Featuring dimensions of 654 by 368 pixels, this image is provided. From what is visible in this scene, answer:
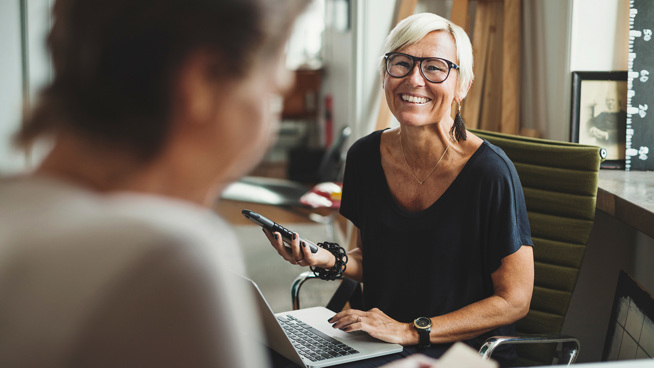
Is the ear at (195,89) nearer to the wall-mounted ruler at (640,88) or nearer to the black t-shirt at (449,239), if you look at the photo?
the black t-shirt at (449,239)

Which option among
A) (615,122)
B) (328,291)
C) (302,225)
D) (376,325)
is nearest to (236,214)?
(302,225)

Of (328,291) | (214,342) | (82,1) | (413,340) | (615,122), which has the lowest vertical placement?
(328,291)

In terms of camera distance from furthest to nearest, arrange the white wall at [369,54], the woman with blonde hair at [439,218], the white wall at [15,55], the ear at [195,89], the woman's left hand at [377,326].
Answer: the white wall at [15,55] < the white wall at [369,54] < the woman with blonde hair at [439,218] < the woman's left hand at [377,326] < the ear at [195,89]

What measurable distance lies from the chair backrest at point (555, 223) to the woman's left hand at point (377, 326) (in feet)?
1.51

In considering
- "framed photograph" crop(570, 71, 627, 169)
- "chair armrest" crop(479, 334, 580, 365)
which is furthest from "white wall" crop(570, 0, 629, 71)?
"chair armrest" crop(479, 334, 580, 365)

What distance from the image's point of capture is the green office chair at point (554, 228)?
5.82ft

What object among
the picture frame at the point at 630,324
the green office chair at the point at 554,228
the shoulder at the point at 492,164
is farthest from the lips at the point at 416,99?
the picture frame at the point at 630,324

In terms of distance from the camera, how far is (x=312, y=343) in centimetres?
144

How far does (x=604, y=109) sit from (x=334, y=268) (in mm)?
1186

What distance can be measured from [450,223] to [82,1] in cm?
120

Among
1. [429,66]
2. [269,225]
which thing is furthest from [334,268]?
[429,66]

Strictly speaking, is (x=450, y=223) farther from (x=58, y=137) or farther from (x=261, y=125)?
(x=58, y=137)

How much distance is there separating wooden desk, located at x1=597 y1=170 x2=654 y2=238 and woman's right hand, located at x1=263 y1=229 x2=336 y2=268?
2.65 feet

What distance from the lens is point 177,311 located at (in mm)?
506
